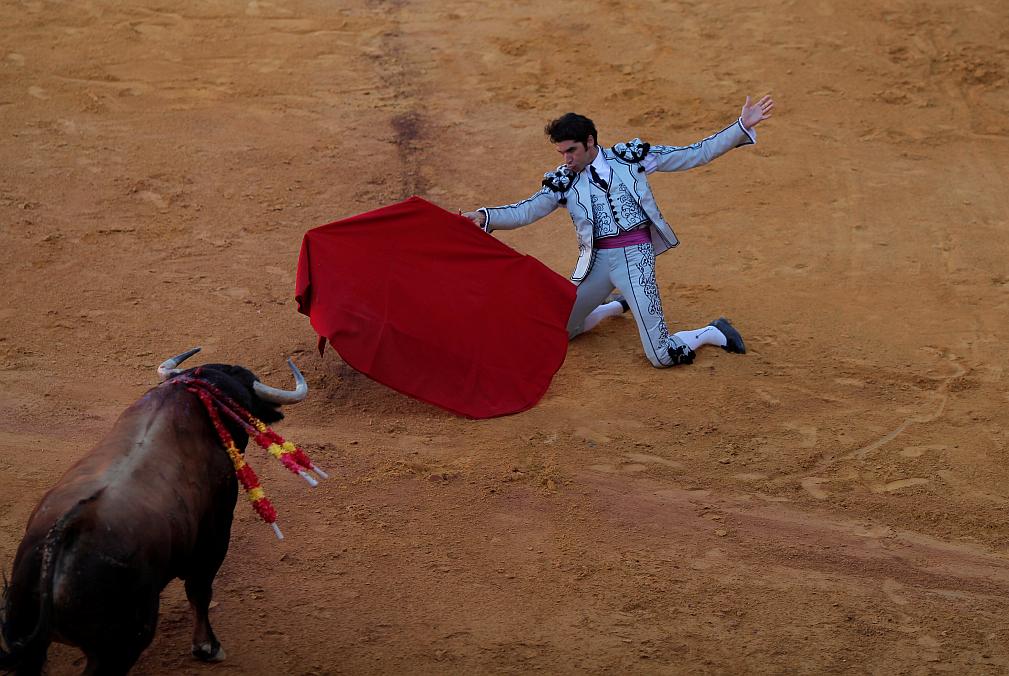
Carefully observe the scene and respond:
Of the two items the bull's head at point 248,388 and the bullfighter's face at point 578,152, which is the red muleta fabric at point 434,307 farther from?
the bull's head at point 248,388

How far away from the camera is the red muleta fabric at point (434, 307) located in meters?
6.15

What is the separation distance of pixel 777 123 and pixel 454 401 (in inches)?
214

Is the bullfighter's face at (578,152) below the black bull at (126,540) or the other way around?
the other way around

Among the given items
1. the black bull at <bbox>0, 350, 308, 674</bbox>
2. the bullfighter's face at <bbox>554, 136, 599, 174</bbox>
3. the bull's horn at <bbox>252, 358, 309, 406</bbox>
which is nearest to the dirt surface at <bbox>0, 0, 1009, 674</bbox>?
the black bull at <bbox>0, 350, 308, 674</bbox>

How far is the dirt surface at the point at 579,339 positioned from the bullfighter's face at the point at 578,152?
3.79 feet

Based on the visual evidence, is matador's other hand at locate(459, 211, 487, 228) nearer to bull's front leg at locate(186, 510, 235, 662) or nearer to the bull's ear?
the bull's ear

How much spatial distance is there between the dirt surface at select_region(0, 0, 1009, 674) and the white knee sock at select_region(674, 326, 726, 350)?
11 centimetres

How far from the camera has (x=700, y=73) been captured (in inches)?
423

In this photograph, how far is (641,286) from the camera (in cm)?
665

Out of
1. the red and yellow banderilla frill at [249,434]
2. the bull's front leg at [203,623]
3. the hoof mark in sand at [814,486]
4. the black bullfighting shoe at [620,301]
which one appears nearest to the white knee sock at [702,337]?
the black bullfighting shoe at [620,301]

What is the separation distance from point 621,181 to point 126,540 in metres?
3.89

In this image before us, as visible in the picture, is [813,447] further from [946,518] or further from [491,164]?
[491,164]

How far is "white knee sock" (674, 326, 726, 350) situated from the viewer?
22.2 ft

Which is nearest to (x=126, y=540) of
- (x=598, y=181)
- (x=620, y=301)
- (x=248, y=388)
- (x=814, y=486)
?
(x=248, y=388)
